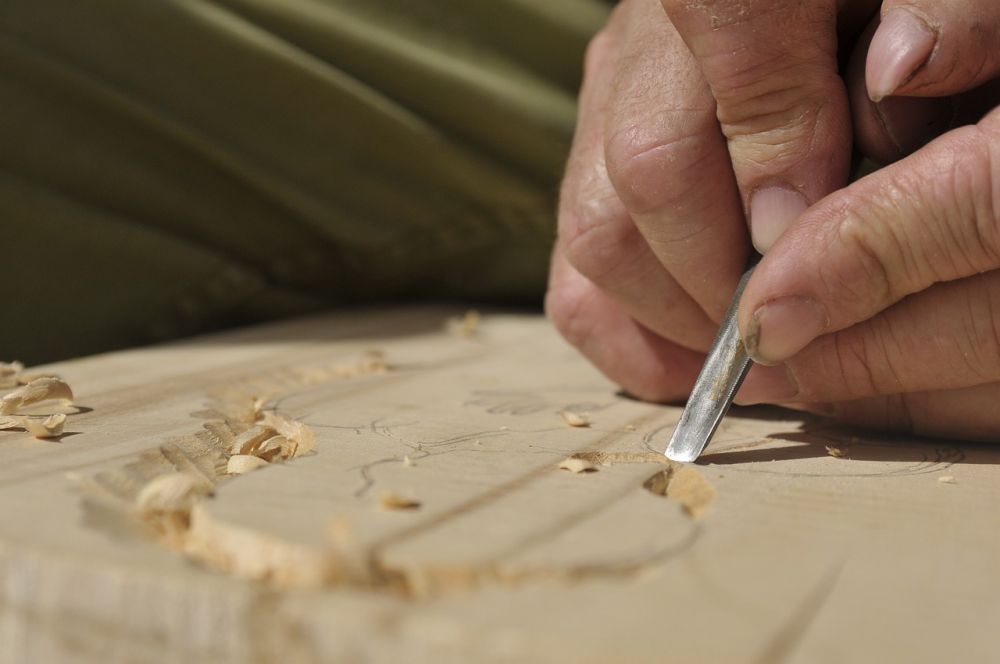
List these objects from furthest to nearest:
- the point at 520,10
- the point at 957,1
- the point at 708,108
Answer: the point at 520,10 < the point at 708,108 < the point at 957,1

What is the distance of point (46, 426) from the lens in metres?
0.86

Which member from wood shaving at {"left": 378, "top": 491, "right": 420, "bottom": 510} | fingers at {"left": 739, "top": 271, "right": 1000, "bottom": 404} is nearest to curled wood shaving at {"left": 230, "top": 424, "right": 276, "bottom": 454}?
wood shaving at {"left": 378, "top": 491, "right": 420, "bottom": 510}

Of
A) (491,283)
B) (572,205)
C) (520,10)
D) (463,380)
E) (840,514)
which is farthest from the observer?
(491,283)

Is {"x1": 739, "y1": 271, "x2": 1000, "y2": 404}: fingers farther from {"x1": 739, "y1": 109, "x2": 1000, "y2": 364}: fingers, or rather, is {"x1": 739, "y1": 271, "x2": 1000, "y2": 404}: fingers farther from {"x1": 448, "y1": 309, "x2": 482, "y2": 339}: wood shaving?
{"x1": 448, "y1": 309, "x2": 482, "y2": 339}: wood shaving

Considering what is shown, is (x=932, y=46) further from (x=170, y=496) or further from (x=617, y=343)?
(x=170, y=496)

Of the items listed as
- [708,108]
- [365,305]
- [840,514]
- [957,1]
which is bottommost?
[365,305]

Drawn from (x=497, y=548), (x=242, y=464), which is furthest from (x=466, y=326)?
(x=497, y=548)

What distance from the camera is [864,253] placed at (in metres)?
0.83

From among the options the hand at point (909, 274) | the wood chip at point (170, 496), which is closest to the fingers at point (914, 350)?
the hand at point (909, 274)

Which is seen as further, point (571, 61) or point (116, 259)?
point (571, 61)

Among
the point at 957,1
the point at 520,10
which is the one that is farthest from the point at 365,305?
the point at 957,1

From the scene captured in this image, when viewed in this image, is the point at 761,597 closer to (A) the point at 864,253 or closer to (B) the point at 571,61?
(A) the point at 864,253

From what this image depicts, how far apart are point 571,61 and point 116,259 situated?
0.83 metres

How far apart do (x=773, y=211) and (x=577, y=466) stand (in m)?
0.31
